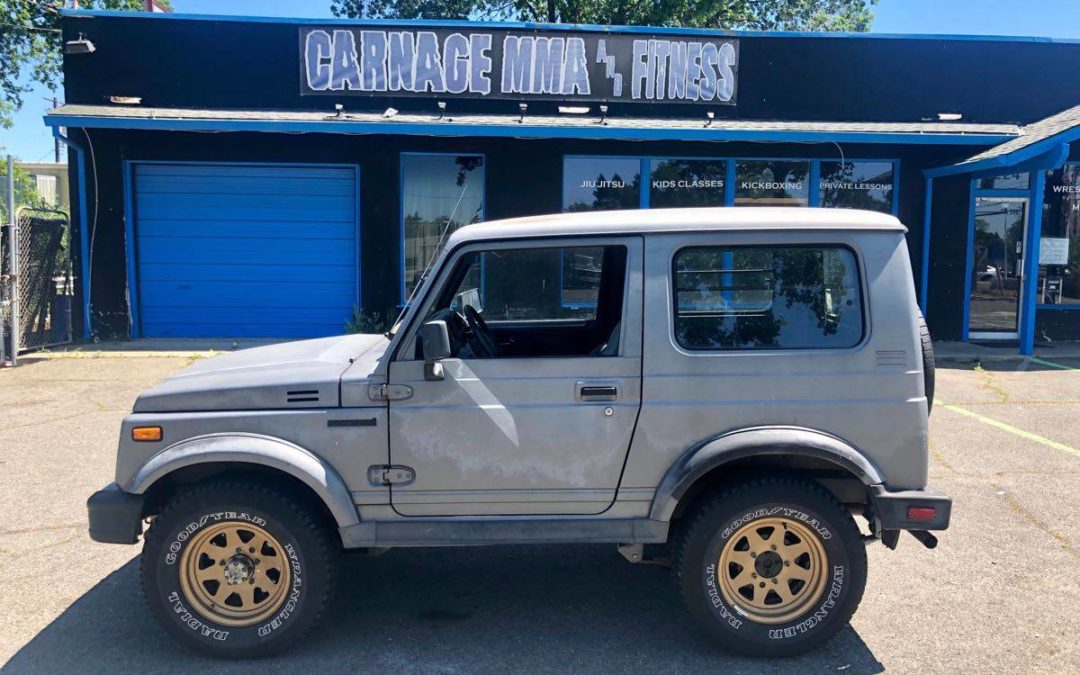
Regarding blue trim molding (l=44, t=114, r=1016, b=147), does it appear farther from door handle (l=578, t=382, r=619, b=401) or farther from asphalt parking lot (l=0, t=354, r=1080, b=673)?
door handle (l=578, t=382, r=619, b=401)

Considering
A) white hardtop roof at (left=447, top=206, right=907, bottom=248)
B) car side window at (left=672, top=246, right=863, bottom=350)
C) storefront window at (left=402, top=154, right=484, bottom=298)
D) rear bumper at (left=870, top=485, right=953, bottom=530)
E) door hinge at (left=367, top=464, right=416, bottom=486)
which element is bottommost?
rear bumper at (left=870, top=485, right=953, bottom=530)

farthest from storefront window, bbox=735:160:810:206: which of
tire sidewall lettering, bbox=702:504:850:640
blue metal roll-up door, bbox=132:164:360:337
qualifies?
tire sidewall lettering, bbox=702:504:850:640

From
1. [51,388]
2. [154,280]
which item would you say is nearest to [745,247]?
[51,388]

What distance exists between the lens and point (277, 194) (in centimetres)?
1295

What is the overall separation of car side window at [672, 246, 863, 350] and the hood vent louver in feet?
5.36

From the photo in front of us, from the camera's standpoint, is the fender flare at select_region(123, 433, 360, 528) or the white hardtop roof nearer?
the fender flare at select_region(123, 433, 360, 528)

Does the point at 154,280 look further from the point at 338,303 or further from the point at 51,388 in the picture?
the point at 51,388

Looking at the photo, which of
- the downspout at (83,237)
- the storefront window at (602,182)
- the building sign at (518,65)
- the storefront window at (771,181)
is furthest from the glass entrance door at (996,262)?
the downspout at (83,237)

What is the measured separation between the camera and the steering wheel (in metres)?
4.13

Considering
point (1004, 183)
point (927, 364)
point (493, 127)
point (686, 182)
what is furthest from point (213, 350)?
point (1004, 183)

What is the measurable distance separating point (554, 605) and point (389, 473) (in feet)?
4.09

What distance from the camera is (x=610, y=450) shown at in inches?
144

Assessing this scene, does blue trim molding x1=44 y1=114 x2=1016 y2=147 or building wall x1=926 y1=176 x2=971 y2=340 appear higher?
blue trim molding x1=44 y1=114 x2=1016 y2=147

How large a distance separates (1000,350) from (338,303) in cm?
1020
